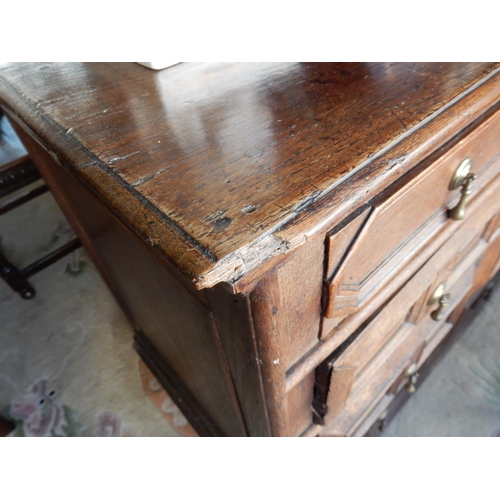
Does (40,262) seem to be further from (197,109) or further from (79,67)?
(197,109)

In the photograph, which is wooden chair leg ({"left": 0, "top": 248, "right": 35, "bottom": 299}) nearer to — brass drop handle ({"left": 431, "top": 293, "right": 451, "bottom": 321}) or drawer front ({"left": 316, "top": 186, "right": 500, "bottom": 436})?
drawer front ({"left": 316, "top": 186, "right": 500, "bottom": 436})

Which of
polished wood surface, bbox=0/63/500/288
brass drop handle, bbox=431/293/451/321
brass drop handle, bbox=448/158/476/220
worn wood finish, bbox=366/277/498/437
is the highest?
polished wood surface, bbox=0/63/500/288

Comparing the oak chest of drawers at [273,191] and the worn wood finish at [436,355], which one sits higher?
the oak chest of drawers at [273,191]

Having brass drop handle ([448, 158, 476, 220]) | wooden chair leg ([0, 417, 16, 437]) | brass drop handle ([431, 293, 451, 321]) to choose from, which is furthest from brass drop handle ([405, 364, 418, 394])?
wooden chair leg ([0, 417, 16, 437])

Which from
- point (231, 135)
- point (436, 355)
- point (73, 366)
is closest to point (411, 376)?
point (436, 355)

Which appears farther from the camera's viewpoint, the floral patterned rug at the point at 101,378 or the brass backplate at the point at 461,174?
the floral patterned rug at the point at 101,378

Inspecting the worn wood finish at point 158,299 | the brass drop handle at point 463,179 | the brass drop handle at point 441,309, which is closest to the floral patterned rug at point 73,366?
the worn wood finish at point 158,299

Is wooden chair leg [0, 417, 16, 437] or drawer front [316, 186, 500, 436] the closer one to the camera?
drawer front [316, 186, 500, 436]

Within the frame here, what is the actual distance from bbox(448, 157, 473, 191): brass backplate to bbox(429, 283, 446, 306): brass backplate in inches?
9.2

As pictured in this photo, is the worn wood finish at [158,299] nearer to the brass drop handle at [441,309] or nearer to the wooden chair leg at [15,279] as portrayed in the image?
the brass drop handle at [441,309]

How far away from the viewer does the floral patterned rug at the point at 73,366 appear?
2.92 ft

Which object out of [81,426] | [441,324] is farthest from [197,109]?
[81,426]

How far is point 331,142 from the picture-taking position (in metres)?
0.29

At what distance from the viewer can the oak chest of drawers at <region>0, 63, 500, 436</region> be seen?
10.0 inches
